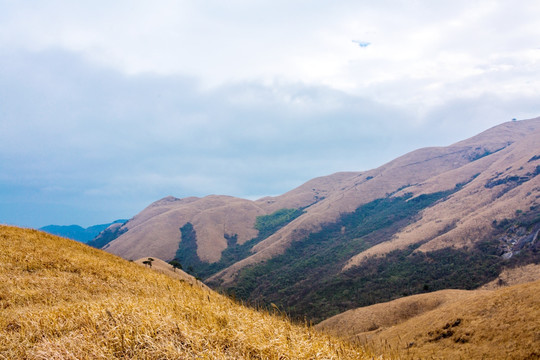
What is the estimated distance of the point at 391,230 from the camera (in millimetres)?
141500

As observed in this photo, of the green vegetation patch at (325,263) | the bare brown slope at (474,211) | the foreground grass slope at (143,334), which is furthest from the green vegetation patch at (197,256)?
the foreground grass slope at (143,334)

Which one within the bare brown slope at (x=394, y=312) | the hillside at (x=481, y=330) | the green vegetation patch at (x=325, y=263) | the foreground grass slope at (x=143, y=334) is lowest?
the green vegetation patch at (x=325, y=263)

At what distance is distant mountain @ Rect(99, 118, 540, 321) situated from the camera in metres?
76.1

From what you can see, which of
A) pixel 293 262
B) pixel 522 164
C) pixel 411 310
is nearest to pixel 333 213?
pixel 293 262

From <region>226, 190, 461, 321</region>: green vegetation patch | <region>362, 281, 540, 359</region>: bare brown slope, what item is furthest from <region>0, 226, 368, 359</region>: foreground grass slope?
<region>226, 190, 461, 321</region>: green vegetation patch

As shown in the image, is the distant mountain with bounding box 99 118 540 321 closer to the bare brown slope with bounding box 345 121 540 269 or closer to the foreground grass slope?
the bare brown slope with bounding box 345 121 540 269

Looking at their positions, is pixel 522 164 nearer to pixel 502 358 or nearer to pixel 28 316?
pixel 502 358

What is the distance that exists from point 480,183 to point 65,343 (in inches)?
6741

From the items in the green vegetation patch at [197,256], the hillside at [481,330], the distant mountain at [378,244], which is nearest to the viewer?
the hillside at [481,330]

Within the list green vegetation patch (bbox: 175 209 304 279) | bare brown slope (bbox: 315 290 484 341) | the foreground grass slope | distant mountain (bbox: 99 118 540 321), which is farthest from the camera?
green vegetation patch (bbox: 175 209 304 279)

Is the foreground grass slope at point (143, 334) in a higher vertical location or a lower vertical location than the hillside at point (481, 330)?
higher

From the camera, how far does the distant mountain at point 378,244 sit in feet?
250

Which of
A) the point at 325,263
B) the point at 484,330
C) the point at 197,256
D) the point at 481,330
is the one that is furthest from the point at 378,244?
the point at 484,330

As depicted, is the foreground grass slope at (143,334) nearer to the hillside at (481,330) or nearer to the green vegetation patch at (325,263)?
the hillside at (481,330)
